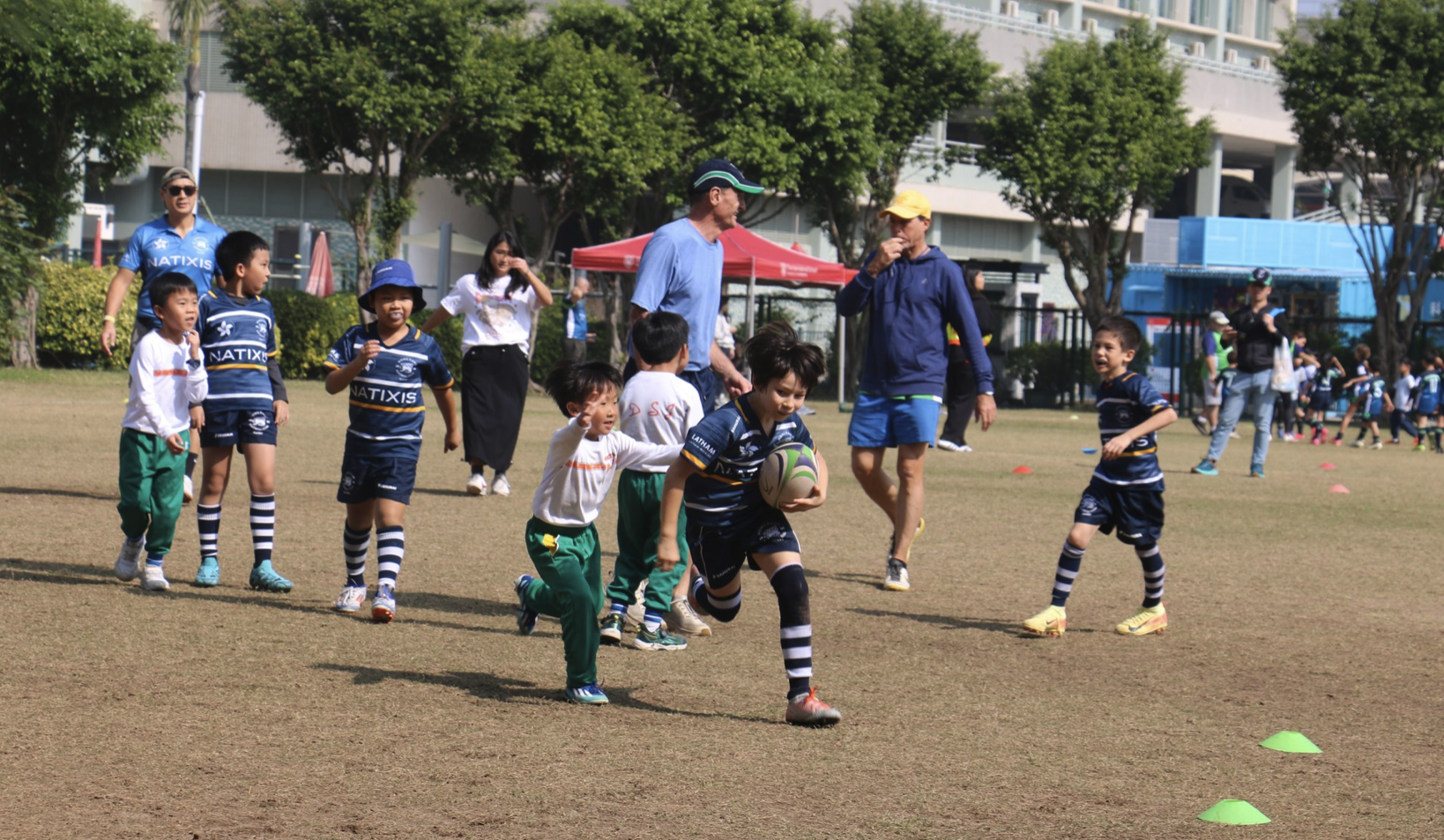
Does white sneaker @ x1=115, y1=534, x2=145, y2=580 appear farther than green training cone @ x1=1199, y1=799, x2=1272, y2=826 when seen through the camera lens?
Yes

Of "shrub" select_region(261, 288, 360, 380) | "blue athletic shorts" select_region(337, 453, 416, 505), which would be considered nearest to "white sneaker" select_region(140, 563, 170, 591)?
"blue athletic shorts" select_region(337, 453, 416, 505)

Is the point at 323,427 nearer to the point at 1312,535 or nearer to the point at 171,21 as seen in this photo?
the point at 1312,535

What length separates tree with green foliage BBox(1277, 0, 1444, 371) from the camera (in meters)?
30.7

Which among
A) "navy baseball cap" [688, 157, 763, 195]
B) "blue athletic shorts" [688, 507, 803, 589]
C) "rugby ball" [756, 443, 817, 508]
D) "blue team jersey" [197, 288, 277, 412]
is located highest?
"navy baseball cap" [688, 157, 763, 195]

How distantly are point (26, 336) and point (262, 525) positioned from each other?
20824 millimetres

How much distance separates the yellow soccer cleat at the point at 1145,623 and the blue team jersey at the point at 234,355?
3958mm

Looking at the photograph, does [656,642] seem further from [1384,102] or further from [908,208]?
[1384,102]

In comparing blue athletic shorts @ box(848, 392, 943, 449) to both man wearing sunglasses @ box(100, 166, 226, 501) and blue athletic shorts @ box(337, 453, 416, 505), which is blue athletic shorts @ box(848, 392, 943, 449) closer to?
blue athletic shorts @ box(337, 453, 416, 505)

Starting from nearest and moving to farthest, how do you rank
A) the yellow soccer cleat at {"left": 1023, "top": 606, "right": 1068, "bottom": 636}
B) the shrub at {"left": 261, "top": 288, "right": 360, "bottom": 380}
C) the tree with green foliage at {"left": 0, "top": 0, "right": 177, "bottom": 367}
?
the yellow soccer cleat at {"left": 1023, "top": 606, "right": 1068, "bottom": 636} → the tree with green foliage at {"left": 0, "top": 0, "right": 177, "bottom": 367} → the shrub at {"left": 261, "top": 288, "right": 360, "bottom": 380}

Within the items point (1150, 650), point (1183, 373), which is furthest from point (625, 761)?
point (1183, 373)

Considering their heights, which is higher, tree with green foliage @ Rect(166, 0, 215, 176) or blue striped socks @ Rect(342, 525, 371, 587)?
tree with green foliage @ Rect(166, 0, 215, 176)

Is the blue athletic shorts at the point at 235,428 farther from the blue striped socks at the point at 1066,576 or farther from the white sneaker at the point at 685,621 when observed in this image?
the blue striped socks at the point at 1066,576

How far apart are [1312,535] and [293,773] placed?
8.46m

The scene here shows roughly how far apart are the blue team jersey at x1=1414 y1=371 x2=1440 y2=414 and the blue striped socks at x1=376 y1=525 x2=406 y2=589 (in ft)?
61.8
